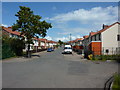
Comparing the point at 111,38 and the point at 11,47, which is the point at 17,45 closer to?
the point at 11,47

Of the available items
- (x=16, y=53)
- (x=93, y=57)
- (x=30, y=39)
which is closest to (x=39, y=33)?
(x=30, y=39)

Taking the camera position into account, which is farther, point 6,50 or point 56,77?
point 6,50

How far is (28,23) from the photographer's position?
23.5m

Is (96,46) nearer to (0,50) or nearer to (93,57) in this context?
(93,57)

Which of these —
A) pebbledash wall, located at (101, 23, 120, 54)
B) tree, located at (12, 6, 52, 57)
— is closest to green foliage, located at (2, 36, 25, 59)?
tree, located at (12, 6, 52, 57)

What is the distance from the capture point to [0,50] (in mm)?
19906

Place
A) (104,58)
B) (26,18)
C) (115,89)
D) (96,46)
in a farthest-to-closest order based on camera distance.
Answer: (96,46) < (26,18) < (104,58) < (115,89)

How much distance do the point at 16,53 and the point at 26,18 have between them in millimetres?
7324

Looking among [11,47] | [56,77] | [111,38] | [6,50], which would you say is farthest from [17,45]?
[111,38]

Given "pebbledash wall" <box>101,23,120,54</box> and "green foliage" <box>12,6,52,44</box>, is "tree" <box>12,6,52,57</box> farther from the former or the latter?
"pebbledash wall" <box>101,23,120,54</box>

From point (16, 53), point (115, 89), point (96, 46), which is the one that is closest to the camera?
point (115, 89)

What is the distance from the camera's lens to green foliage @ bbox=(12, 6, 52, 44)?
23172 millimetres

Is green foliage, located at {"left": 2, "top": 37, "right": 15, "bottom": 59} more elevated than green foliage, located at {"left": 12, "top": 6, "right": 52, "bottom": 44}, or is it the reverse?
green foliage, located at {"left": 12, "top": 6, "right": 52, "bottom": 44}

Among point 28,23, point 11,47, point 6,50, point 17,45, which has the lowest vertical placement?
point 6,50
